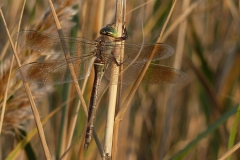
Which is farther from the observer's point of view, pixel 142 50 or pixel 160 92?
pixel 160 92

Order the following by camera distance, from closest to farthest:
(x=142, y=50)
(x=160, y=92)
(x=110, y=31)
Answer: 1. (x=110, y=31)
2. (x=142, y=50)
3. (x=160, y=92)

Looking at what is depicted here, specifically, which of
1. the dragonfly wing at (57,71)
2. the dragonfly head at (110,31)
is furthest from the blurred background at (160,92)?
the dragonfly head at (110,31)

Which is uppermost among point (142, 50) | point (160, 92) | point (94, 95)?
point (142, 50)

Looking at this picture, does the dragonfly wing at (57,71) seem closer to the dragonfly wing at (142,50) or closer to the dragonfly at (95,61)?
the dragonfly at (95,61)

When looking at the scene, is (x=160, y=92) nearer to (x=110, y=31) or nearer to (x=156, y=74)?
(x=156, y=74)

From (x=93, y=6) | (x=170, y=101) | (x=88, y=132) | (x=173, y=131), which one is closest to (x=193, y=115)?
(x=173, y=131)

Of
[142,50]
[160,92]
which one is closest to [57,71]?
[142,50]
